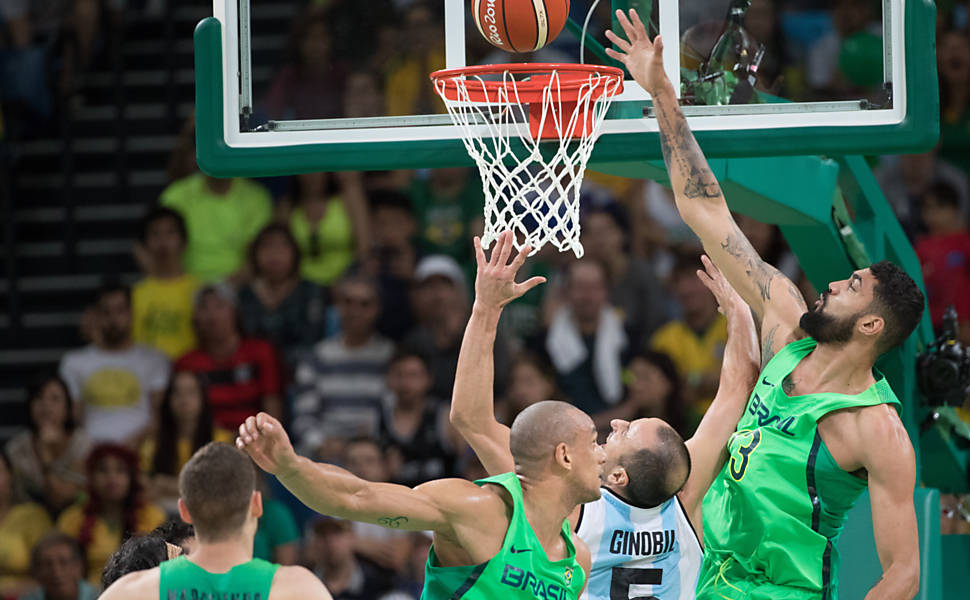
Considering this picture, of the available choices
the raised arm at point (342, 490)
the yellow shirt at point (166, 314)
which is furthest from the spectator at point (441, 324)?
the raised arm at point (342, 490)

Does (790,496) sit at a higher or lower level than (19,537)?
higher

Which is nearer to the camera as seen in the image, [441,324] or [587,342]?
[587,342]

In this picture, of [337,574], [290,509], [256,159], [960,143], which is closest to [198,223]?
[290,509]

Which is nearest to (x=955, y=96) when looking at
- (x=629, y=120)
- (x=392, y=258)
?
(x=392, y=258)

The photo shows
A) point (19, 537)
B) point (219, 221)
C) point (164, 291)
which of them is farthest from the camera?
point (219, 221)

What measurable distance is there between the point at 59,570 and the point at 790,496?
454 cm

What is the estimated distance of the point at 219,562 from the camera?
11.8 feet

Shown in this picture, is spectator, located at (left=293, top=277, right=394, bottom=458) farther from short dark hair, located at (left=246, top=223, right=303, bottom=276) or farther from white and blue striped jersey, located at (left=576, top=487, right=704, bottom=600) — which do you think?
white and blue striped jersey, located at (left=576, top=487, right=704, bottom=600)

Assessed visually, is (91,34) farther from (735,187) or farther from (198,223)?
(735,187)

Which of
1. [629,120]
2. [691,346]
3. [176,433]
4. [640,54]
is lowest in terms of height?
[176,433]

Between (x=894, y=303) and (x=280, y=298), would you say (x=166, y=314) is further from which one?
(x=894, y=303)

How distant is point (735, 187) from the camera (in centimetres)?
486

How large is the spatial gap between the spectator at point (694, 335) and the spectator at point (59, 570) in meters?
3.36

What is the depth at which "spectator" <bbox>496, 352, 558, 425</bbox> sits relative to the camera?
25.3 ft
